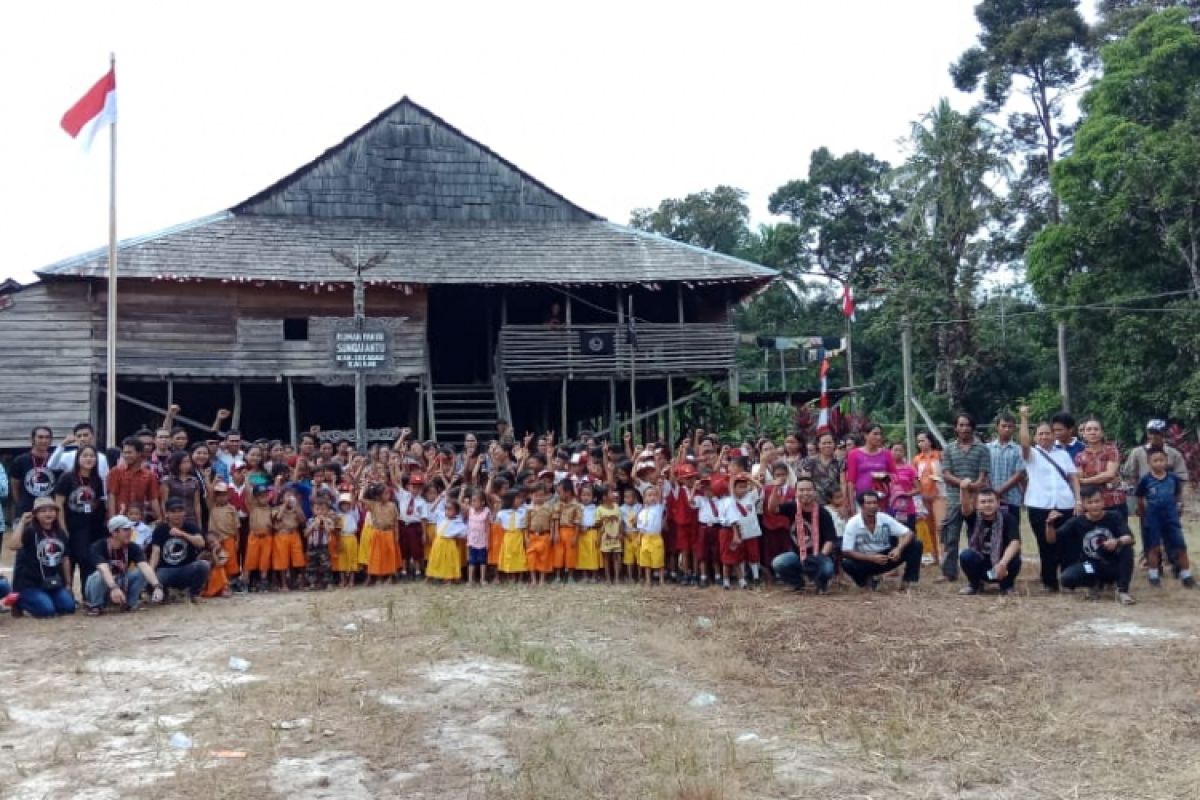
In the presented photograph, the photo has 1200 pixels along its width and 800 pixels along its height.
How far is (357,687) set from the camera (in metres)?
6.59

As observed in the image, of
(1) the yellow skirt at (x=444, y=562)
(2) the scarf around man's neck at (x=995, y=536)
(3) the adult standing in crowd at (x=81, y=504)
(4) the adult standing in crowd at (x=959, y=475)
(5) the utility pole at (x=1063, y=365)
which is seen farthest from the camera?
(5) the utility pole at (x=1063, y=365)

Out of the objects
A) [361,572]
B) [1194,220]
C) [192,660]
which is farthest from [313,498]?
[1194,220]

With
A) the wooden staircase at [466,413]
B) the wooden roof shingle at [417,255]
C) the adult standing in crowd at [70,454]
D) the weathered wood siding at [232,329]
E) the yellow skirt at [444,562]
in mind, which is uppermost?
the wooden roof shingle at [417,255]

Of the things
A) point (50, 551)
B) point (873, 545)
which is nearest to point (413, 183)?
point (50, 551)

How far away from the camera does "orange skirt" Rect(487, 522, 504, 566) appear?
1102 cm

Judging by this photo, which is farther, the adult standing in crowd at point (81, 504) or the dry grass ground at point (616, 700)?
the adult standing in crowd at point (81, 504)

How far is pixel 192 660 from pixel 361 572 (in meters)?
3.97

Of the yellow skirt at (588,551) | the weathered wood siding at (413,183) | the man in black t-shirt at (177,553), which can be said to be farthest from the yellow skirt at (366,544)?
the weathered wood siding at (413,183)

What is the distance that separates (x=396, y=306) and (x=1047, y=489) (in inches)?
588

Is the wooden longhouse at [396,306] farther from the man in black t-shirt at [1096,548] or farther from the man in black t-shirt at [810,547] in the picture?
the man in black t-shirt at [1096,548]

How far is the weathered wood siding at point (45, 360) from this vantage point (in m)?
20.0

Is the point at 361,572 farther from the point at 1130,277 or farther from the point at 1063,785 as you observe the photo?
the point at 1130,277

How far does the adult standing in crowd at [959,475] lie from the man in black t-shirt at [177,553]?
678 cm

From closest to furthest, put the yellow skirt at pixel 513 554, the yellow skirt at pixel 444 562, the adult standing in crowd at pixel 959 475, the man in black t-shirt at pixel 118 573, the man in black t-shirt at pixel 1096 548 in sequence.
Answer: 1. the man in black t-shirt at pixel 1096 548
2. the man in black t-shirt at pixel 118 573
3. the adult standing in crowd at pixel 959 475
4. the yellow skirt at pixel 513 554
5. the yellow skirt at pixel 444 562
